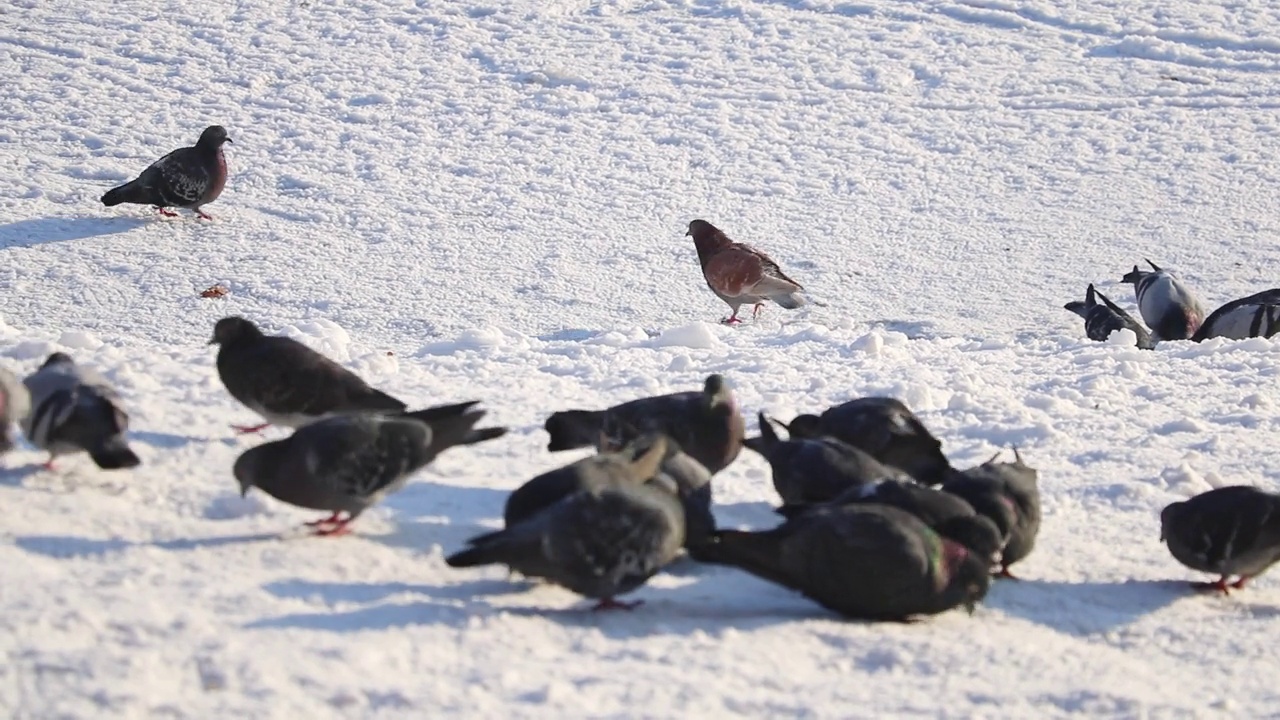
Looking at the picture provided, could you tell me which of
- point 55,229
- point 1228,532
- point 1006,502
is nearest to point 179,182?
point 55,229

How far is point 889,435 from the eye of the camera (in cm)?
476

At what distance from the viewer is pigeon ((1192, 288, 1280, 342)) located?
851cm

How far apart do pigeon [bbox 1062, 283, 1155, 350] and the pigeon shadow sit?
5430 millimetres

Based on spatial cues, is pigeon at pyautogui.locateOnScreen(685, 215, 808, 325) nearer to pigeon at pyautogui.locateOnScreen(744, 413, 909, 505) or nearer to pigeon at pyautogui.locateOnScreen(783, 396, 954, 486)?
pigeon at pyautogui.locateOnScreen(783, 396, 954, 486)

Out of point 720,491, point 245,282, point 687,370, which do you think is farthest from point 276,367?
point 245,282

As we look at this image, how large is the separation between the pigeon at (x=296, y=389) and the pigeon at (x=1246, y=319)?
17.9 ft

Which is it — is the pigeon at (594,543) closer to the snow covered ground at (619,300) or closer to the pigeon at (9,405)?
the snow covered ground at (619,300)

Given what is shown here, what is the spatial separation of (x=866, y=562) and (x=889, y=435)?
3.63 feet

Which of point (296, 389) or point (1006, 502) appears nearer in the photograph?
point (1006, 502)

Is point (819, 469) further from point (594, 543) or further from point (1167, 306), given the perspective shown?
point (1167, 306)

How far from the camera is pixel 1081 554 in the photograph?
14.9ft

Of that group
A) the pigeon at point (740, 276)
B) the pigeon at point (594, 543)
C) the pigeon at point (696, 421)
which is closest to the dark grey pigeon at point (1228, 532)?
the pigeon at point (696, 421)

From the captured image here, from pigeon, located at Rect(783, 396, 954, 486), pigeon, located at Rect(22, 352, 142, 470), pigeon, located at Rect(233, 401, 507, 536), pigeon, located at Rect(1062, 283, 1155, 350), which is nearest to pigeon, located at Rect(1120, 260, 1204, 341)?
pigeon, located at Rect(1062, 283, 1155, 350)

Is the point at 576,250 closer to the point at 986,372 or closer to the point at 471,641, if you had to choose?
the point at 986,372
